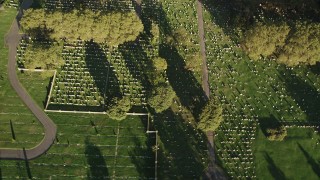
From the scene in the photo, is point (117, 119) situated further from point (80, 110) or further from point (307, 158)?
point (307, 158)


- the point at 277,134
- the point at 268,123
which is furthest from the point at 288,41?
the point at 277,134

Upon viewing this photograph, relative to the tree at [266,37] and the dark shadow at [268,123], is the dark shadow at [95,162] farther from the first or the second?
the tree at [266,37]

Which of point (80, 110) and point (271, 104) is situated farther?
point (271, 104)

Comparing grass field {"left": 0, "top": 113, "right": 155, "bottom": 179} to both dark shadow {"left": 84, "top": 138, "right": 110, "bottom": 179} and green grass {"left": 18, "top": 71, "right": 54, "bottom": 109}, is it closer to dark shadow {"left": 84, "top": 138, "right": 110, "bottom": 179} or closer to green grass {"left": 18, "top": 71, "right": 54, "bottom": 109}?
dark shadow {"left": 84, "top": 138, "right": 110, "bottom": 179}

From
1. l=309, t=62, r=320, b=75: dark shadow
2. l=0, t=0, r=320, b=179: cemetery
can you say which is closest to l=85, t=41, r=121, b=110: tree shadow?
l=0, t=0, r=320, b=179: cemetery

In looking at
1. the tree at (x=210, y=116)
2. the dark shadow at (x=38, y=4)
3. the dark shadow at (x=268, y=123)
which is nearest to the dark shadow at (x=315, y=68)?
the dark shadow at (x=268, y=123)

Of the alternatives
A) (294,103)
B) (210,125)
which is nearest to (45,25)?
(210,125)
